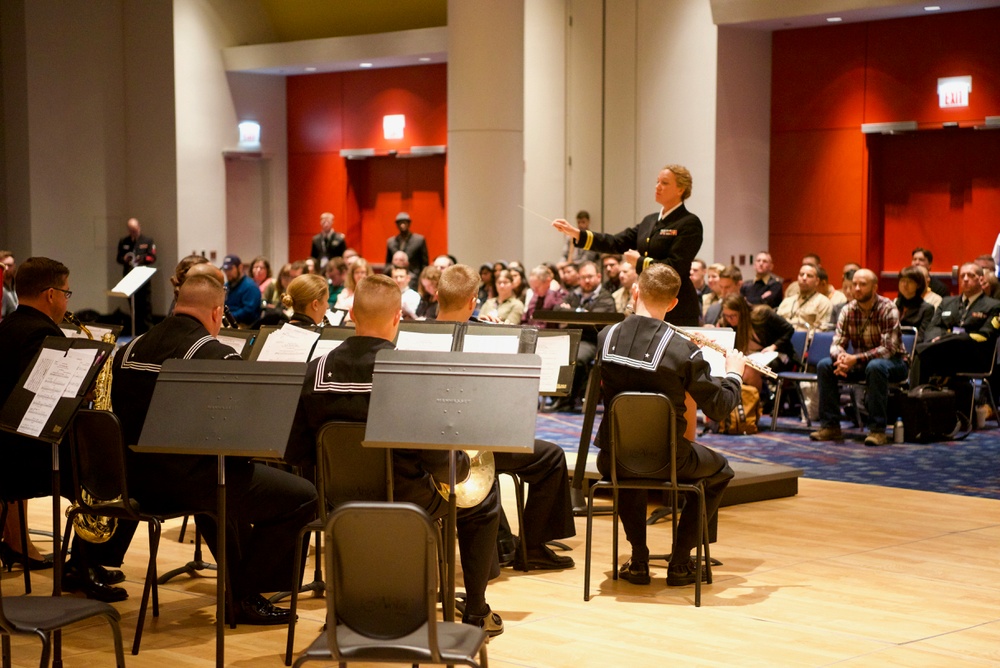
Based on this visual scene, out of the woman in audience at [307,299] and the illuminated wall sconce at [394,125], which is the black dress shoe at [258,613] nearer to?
the woman in audience at [307,299]

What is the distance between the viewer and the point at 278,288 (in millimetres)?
13234

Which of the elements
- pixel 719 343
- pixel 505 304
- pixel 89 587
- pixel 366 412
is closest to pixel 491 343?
pixel 366 412

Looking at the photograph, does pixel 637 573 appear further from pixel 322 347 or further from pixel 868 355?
pixel 868 355

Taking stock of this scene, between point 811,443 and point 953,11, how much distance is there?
621 cm

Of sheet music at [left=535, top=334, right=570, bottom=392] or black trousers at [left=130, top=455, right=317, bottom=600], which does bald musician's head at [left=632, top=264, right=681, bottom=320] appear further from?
black trousers at [left=130, top=455, right=317, bottom=600]

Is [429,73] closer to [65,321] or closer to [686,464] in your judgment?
[65,321]

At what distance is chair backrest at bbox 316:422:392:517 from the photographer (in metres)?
4.30

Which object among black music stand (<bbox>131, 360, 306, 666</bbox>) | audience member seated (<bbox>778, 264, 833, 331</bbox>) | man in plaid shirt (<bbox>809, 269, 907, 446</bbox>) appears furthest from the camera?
audience member seated (<bbox>778, 264, 833, 331</bbox>)

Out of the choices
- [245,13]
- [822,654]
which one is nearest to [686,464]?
[822,654]

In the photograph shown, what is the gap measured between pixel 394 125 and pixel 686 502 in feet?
45.2

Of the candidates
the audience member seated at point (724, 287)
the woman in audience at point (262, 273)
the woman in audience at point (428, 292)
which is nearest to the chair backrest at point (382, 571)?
the audience member seated at point (724, 287)

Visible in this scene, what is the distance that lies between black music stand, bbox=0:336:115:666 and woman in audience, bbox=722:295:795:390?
21.8 ft

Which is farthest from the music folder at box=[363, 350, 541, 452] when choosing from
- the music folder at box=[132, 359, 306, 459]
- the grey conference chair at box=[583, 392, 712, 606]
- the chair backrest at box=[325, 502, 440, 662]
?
the grey conference chair at box=[583, 392, 712, 606]

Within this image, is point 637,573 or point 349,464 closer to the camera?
point 349,464
